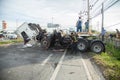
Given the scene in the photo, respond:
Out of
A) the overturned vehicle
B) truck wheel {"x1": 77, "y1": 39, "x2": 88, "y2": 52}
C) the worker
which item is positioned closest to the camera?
the overturned vehicle

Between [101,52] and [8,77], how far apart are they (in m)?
10.0

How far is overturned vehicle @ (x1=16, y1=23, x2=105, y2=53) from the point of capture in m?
16.4

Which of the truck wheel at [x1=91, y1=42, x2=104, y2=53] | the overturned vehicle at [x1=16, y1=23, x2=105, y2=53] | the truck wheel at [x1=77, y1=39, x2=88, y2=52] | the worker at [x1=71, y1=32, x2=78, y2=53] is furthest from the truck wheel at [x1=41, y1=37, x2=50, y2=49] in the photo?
the truck wheel at [x1=91, y1=42, x2=104, y2=53]

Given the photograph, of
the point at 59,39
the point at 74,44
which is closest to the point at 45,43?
the point at 59,39

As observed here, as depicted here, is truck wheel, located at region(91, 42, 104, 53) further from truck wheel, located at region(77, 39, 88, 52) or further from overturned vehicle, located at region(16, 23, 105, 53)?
truck wheel, located at region(77, 39, 88, 52)

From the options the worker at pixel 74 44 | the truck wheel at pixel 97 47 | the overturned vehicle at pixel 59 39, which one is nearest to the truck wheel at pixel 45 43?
the overturned vehicle at pixel 59 39

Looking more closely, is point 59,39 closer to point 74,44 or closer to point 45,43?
point 45,43

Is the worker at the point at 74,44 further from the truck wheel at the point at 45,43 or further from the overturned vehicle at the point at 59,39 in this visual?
the truck wheel at the point at 45,43

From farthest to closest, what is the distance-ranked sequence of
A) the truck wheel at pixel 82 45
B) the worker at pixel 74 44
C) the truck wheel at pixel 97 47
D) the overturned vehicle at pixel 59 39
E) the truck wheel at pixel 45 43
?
the truck wheel at pixel 45 43 → the worker at pixel 74 44 → the truck wheel at pixel 82 45 → the overturned vehicle at pixel 59 39 → the truck wheel at pixel 97 47

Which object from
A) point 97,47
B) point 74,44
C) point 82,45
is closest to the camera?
point 97,47

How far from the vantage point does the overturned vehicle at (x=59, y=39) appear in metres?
16.4

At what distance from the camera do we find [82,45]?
16.6 m

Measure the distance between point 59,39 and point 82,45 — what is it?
2.30 metres

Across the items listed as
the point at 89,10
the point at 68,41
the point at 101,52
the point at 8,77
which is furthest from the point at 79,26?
the point at 89,10
